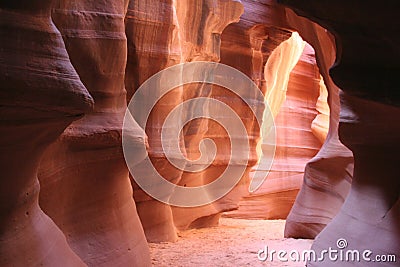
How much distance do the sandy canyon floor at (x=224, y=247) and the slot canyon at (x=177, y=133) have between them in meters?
0.03

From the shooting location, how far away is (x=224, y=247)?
19.8ft

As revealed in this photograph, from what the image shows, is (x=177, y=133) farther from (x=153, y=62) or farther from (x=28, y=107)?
(x=28, y=107)

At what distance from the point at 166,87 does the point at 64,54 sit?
3882mm

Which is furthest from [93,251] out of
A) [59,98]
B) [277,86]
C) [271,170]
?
[271,170]

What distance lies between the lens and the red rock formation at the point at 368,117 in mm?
3262

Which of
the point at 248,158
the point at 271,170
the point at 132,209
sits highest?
the point at 132,209

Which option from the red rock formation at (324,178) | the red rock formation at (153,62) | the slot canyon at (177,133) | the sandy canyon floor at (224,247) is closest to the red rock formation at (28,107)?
the slot canyon at (177,133)

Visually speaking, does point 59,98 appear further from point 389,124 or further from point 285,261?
point 285,261

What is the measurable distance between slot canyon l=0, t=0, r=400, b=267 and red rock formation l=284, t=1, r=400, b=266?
1cm

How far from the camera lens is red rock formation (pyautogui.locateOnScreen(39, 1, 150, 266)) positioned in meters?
3.83

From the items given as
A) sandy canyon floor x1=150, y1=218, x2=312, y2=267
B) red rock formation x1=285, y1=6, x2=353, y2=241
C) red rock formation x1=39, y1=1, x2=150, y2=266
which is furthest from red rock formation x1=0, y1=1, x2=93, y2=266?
red rock formation x1=285, y1=6, x2=353, y2=241

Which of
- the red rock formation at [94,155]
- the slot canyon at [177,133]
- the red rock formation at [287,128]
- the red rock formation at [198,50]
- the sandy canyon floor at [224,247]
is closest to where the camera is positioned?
the slot canyon at [177,133]

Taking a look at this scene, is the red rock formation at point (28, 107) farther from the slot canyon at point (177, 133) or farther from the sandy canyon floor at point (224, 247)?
the sandy canyon floor at point (224, 247)

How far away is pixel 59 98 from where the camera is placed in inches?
95.4
